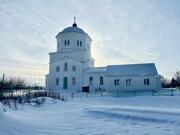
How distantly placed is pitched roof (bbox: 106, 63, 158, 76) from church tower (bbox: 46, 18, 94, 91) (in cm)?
532

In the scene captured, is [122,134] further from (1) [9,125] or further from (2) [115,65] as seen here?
(2) [115,65]

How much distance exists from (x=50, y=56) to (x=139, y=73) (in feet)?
59.6

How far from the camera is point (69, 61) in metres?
42.6

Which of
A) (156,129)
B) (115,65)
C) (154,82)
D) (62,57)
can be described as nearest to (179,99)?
(154,82)

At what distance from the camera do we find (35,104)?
16.5m

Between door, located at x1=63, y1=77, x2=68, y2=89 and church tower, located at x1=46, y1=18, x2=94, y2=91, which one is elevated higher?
church tower, located at x1=46, y1=18, x2=94, y2=91

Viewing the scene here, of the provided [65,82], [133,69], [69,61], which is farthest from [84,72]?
[133,69]

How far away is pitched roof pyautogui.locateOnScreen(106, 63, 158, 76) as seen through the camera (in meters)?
38.4

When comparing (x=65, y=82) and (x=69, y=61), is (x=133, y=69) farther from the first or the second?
(x=65, y=82)

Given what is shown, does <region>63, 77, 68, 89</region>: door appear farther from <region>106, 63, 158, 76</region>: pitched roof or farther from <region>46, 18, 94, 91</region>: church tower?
<region>106, 63, 158, 76</region>: pitched roof

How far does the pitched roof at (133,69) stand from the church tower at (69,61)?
17.4 ft

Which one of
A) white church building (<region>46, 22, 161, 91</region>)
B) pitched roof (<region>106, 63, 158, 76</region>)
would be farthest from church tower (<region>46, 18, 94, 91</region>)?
pitched roof (<region>106, 63, 158, 76</region>)

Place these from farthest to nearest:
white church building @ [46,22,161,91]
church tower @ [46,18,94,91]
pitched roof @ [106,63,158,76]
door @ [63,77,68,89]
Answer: door @ [63,77,68,89] → church tower @ [46,18,94,91] → pitched roof @ [106,63,158,76] → white church building @ [46,22,161,91]

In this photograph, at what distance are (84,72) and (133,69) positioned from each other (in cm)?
886
